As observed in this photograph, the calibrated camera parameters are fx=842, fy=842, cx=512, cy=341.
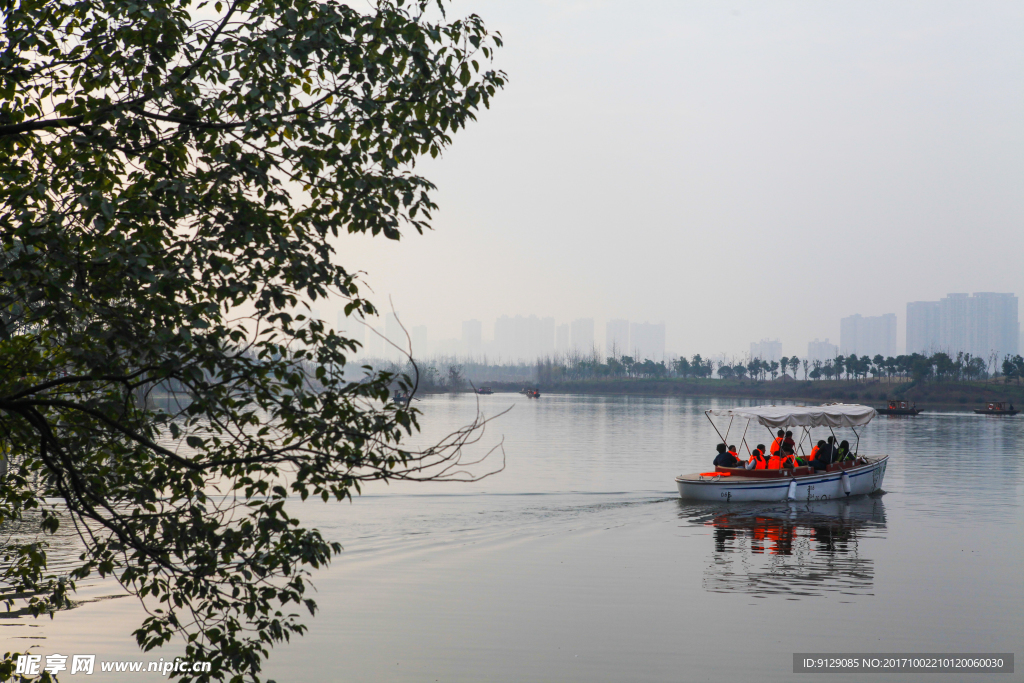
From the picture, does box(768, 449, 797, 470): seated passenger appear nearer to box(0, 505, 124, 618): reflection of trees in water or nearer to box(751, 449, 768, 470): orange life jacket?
box(751, 449, 768, 470): orange life jacket

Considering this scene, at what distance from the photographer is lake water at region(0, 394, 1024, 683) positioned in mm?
12555

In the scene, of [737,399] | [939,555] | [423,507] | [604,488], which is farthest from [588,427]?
[737,399]

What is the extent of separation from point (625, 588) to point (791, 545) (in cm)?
696

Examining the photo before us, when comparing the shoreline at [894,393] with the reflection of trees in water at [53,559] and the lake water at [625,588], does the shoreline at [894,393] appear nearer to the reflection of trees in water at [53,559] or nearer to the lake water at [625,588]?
the lake water at [625,588]

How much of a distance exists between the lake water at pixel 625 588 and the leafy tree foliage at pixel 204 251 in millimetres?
6821

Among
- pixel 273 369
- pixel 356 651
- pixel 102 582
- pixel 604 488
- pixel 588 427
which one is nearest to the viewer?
pixel 273 369

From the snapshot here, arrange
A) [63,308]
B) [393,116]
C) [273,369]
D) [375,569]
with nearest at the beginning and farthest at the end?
[63,308], [273,369], [393,116], [375,569]

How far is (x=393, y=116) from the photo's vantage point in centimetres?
603

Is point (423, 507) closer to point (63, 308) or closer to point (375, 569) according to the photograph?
point (375, 569)

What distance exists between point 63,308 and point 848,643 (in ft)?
41.8

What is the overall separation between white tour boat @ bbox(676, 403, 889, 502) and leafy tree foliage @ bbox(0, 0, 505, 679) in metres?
23.5

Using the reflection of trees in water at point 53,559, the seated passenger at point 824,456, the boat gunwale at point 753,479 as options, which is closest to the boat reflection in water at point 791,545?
the boat gunwale at point 753,479

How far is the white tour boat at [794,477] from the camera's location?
27.8m

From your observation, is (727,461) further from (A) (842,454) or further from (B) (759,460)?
(A) (842,454)
